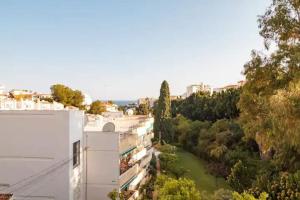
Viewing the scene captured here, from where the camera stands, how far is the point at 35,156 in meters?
14.5

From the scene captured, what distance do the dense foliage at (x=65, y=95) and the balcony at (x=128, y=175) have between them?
78.1 feet

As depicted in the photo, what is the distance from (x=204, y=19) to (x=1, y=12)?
39.6 ft

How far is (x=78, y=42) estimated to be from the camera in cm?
2828

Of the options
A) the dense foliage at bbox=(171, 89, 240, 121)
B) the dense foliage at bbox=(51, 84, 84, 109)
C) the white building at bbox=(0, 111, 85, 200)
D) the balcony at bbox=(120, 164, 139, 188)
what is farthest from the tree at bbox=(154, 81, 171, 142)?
the white building at bbox=(0, 111, 85, 200)

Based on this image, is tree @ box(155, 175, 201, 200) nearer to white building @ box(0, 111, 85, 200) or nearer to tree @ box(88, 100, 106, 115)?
white building @ box(0, 111, 85, 200)

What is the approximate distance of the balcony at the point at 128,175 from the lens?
678 inches

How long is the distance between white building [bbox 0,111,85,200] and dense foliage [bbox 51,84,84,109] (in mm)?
28311

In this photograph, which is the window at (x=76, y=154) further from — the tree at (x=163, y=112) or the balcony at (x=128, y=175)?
the tree at (x=163, y=112)

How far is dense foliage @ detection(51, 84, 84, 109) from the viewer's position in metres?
43.2

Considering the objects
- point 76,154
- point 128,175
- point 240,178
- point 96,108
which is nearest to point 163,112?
point 96,108

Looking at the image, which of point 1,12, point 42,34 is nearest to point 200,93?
point 42,34

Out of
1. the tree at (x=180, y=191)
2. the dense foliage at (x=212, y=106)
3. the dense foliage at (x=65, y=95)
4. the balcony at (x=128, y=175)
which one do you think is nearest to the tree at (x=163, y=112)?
the dense foliage at (x=212, y=106)

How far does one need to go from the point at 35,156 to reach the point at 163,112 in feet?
130

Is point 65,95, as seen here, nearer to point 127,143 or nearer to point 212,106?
point 212,106
